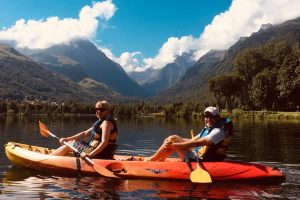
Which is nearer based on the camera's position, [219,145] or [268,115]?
[219,145]

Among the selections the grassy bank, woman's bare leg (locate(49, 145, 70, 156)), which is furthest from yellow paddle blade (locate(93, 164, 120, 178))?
the grassy bank

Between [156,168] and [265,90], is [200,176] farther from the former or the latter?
[265,90]

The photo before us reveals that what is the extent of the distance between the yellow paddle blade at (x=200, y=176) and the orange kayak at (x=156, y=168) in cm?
39

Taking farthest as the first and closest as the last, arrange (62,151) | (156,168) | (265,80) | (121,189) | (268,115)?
(265,80) < (268,115) < (62,151) < (156,168) < (121,189)

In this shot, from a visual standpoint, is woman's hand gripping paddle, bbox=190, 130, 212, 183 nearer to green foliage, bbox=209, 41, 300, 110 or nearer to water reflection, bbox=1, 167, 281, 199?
water reflection, bbox=1, 167, 281, 199

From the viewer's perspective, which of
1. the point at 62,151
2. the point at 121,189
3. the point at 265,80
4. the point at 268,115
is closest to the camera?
the point at 121,189

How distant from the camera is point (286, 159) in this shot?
72.1 feet

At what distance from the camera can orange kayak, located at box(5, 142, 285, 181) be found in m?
15.2

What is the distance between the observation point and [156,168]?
1580 cm

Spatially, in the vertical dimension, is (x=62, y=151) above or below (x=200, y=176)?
above

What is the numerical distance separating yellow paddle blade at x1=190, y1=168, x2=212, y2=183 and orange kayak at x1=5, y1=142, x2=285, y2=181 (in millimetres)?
387

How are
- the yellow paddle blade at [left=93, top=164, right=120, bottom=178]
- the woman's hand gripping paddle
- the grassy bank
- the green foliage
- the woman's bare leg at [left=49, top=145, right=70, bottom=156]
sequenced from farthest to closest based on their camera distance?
the green foliage
the grassy bank
the woman's bare leg at [left=49, top=145, right=70, bottom=156]
the yellow paddle blade at [left=93, top=164, right=120, bottom=178]
the woman's hand gripping paddle

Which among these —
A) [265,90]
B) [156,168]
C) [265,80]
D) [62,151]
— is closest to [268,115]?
[265,90]

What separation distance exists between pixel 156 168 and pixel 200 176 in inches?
76.4
